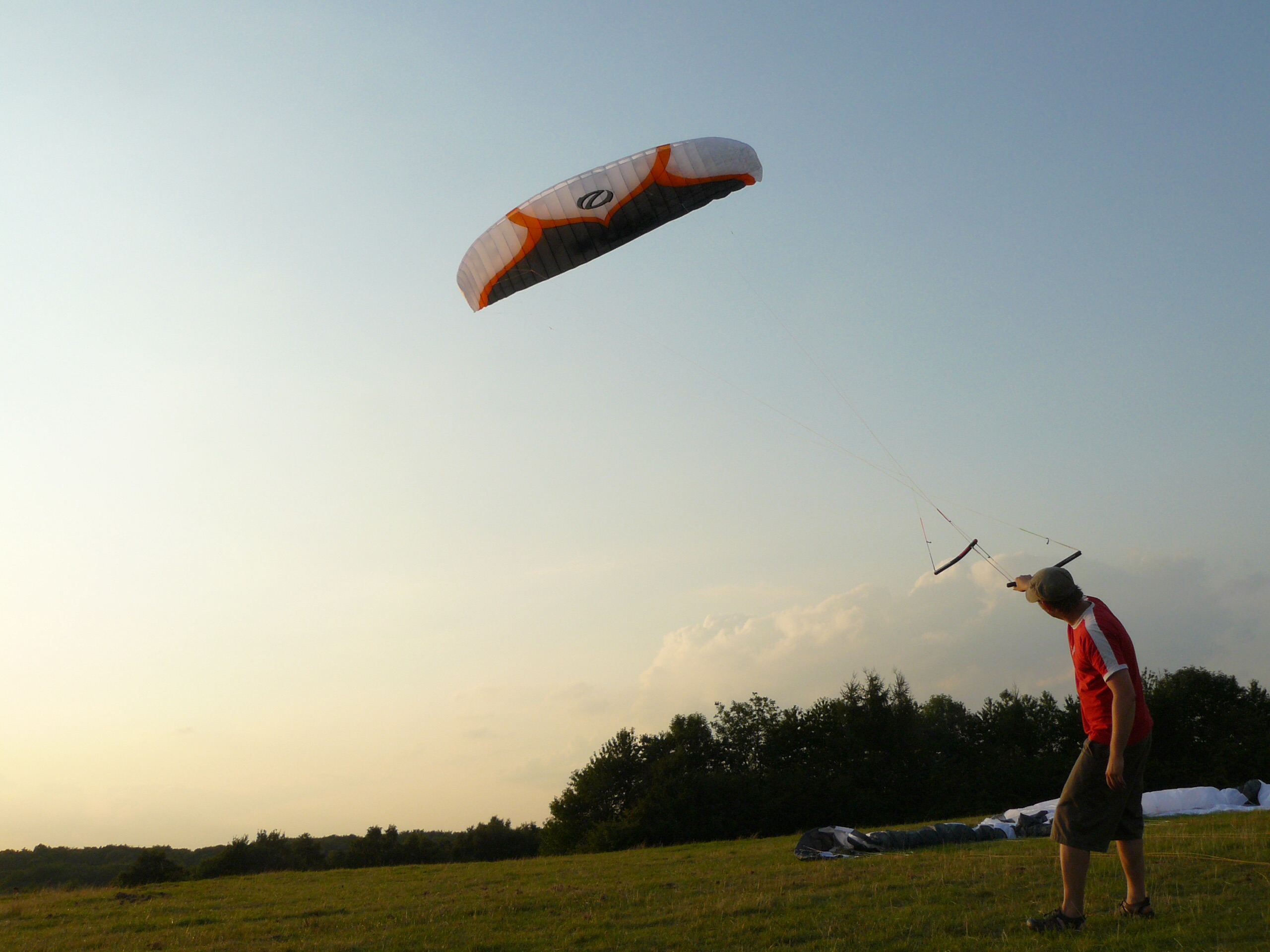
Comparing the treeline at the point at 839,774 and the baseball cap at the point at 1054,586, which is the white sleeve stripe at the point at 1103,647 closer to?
the baseball cap at the point at 1054,586

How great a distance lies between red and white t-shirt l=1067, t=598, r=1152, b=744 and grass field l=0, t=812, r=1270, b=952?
106cm

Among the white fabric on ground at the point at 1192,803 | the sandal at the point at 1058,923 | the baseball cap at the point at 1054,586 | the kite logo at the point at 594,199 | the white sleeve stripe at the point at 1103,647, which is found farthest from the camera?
the white fabric on ground at the point at 1192,803

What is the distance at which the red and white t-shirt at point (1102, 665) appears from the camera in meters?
4.94

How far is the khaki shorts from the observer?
16.2ft

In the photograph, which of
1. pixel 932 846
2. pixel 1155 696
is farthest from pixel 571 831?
pixel 932 846

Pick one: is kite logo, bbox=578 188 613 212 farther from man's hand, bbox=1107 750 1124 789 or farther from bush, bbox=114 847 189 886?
bush, bbox=114 847 189 886

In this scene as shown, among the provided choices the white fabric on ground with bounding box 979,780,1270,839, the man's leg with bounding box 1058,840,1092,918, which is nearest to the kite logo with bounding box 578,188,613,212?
the man's leg with bounding box 1058,840,1092,918

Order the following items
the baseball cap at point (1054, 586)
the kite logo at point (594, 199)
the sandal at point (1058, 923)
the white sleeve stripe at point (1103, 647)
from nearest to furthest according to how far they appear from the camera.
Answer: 1. the sandal at point (1058, 923)
2. the white sleeve stripe at point (1103, 647)
3. the baseball cap at point (1054, 586)
4. the kite logo at point (594, 199)

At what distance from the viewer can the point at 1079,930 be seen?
4641 millimetres

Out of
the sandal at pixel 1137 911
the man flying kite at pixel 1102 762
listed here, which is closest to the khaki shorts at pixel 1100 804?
the man flying kite at pixel 1102 762

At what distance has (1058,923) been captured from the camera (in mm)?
4730

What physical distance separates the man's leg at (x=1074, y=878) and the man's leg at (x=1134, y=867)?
6 cm

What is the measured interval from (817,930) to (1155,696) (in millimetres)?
46979

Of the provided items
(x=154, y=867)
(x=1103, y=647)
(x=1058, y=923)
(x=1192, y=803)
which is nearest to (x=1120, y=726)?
(x=1103, y=647)
